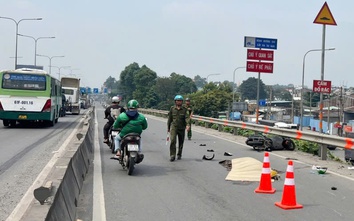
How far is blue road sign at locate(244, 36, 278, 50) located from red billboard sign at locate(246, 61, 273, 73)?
81cm

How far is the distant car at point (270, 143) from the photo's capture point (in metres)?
15.6

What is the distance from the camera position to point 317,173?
10.9m

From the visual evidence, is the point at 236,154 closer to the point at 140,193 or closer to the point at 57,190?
the point at 140,193

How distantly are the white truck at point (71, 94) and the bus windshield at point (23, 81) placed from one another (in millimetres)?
25118

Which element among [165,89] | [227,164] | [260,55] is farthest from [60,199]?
[165,89]

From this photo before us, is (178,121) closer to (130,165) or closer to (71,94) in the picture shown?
(130,165)

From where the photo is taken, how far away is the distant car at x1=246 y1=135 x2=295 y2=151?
15633 mm

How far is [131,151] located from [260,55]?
1348cm

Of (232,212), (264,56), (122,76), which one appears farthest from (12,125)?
(122,76)

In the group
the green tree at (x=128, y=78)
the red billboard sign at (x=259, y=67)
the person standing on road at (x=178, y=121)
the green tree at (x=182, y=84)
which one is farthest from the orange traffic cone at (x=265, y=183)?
the green tree at (x=128, y=78)

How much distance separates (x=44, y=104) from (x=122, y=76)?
93.9 metres

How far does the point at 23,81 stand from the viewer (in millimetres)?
23562

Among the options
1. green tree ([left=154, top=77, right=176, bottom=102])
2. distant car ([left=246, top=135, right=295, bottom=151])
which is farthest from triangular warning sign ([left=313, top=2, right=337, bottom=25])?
green tree ([left=154, top=77, right=176, bottom=102])

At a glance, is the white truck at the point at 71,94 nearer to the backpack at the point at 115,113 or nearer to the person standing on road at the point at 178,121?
the backpack at the point at 115,113
